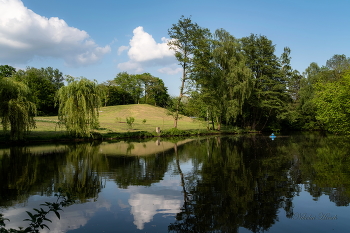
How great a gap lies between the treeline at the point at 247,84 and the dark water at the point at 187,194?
18798 millimetres

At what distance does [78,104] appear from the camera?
97.3 ft

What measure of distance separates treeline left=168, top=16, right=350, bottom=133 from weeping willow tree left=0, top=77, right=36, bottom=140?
2017 cm

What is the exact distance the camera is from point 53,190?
10.7 m

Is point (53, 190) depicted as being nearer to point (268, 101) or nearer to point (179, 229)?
point (179, 229)

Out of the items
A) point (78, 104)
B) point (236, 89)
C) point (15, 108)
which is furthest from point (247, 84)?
point (15, 108)

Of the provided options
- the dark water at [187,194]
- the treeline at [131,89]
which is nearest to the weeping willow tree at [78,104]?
the dark water at [187,194]

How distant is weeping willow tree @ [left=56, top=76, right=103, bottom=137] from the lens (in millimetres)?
29328

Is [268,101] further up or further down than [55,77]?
further down

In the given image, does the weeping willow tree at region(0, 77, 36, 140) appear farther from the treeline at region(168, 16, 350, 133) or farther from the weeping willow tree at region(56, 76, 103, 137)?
the treeline at region(168, 16, 350, 133)

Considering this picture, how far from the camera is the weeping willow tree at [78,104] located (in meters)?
29.3

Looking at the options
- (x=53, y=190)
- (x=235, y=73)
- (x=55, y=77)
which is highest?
(x=55, y=77)

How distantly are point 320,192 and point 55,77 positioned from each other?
397 feet

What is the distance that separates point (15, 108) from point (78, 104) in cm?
635

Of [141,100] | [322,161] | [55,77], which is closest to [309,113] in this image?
[322,161]
